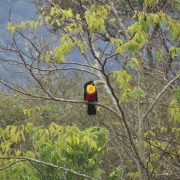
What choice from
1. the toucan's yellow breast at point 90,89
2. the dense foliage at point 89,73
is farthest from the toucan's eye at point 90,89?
the dense foliage at point 89,73

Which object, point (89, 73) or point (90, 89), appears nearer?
point (89, 73)

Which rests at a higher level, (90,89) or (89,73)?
(89,73)

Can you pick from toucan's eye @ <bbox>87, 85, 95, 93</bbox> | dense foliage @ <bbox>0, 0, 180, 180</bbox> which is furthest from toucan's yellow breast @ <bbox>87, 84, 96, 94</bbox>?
dense foliage @ <bbox>0, 0, 180, 180</bbox>

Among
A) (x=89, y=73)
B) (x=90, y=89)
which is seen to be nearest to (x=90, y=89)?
(x=90, y=89)

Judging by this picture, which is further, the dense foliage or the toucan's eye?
the toucan's eye

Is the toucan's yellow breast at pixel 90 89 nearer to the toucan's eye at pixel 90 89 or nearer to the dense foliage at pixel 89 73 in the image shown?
the toucan's eye at pixel 90 89

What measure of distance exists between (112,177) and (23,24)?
2221 millimetres

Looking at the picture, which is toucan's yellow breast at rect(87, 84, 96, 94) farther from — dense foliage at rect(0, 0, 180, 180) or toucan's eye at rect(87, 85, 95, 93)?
dense foliage at rect(0, 0, 180, 180)

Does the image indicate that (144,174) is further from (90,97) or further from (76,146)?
(90,97)

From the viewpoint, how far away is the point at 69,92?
1183 cm

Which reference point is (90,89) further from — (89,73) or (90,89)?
(89,73)

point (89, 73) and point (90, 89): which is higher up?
point (89, 73)

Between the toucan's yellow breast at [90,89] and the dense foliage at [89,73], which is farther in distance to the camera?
the toucan's yellow breast at [90,89]

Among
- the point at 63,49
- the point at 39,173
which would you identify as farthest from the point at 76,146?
the point at 63,49
